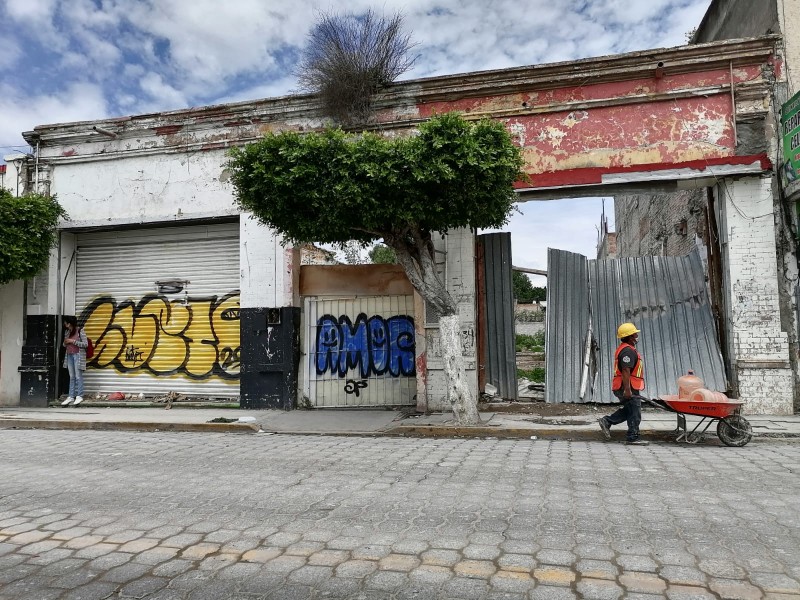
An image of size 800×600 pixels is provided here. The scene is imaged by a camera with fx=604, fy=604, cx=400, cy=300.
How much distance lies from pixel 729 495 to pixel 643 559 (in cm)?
185

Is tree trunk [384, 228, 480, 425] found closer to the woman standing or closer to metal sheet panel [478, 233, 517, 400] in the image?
metal sheet panel [478, 233, 517, 400]

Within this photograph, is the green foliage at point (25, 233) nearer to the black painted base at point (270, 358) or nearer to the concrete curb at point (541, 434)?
the black painted base at point (270, 358)

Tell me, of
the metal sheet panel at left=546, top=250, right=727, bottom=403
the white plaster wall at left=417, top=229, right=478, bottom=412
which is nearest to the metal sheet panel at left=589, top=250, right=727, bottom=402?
the metal sheet panel at left=546, top=250, right=727, bottom=403

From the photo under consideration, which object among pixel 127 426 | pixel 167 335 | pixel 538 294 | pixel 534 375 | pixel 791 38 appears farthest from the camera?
pixel 538 294

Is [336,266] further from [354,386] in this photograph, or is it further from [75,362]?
[75,362]

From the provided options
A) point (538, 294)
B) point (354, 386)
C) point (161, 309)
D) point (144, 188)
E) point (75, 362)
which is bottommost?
point (354, 386)

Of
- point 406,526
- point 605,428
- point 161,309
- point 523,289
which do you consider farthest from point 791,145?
point 523,289

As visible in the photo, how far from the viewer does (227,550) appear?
3.77 metres

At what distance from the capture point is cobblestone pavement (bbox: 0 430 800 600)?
3.23 meters

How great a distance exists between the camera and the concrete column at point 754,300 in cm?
938

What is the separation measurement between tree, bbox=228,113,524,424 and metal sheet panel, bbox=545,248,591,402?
2250 millimetres

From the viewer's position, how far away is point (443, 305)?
9.27 meters

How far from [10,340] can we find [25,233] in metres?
2.70

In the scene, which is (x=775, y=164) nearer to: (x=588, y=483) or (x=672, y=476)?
(x=672, y=476)
